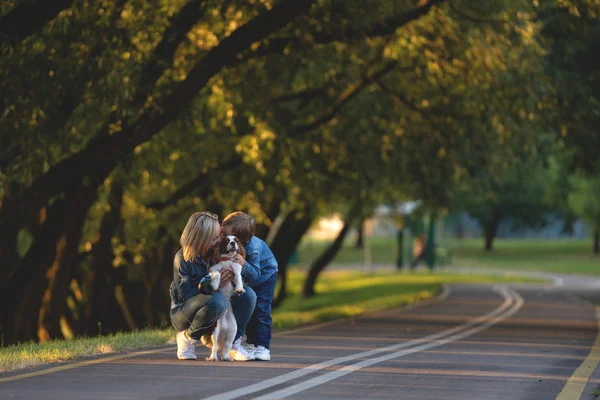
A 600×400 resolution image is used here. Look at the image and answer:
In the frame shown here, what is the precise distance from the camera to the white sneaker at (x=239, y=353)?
39.2ft

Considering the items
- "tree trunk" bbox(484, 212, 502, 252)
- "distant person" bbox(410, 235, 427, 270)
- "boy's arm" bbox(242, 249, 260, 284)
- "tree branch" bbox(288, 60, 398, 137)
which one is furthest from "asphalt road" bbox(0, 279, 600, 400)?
"tree trunk" bbox(484, 212, 502, 252)

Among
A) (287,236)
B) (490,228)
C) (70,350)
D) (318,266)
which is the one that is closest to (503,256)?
(490,228)

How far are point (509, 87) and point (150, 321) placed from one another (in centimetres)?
1327

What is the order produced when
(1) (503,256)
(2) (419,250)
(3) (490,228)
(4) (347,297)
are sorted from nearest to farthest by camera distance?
(4) (347,297)
(2) (419,250)
(1) (503,256)
(3) (490,228)

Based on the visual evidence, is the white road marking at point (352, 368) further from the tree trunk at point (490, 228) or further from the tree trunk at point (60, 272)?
the tree trunk at point (490, 228)

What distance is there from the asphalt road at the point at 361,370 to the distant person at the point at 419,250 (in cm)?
4876

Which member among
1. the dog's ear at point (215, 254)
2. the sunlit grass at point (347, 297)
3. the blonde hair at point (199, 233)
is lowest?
the sunlit grass at point (347, 297)

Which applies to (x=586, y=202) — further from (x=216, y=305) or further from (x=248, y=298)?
(x=216, y=305)

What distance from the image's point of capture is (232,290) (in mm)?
11602

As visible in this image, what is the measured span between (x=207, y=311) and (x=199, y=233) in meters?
0.67

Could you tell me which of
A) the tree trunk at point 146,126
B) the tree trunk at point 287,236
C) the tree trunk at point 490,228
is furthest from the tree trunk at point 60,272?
the tree trunk at point 490,228

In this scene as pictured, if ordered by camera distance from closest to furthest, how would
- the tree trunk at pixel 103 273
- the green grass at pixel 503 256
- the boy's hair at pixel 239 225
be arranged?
the boy's hair at pixel 239 225 < the tree trunk at pixel 103 273 < the green grass at pixel 503 256

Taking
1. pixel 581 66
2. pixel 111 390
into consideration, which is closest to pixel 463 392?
pixel 111 390

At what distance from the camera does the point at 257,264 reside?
39.0 feet
